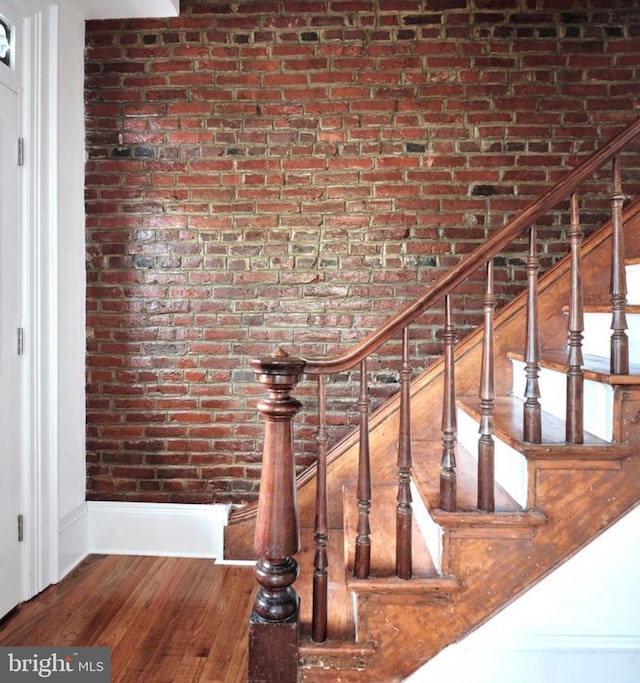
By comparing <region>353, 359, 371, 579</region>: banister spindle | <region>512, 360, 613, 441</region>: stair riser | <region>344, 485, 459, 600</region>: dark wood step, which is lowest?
<region>344, 485, 459, 600</region>: dark wood step

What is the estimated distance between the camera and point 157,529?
229 centimetres

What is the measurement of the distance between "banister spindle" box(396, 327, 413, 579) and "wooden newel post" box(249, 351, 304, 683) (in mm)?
313

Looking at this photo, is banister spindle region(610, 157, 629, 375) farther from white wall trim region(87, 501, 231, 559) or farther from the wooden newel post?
white wall trim region(87, 501, 231, 559)

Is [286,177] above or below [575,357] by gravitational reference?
above

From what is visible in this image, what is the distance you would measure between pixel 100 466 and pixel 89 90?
1.91 metres

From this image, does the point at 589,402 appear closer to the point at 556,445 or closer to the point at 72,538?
the point at 556,445

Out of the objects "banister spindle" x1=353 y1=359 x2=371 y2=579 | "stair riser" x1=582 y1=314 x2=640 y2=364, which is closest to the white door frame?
"banister spindle" x1=353 y1=359 x2=371 y2=579

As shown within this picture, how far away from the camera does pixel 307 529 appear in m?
2.20

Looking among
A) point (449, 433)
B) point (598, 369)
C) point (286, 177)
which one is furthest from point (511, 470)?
point (286, 177)

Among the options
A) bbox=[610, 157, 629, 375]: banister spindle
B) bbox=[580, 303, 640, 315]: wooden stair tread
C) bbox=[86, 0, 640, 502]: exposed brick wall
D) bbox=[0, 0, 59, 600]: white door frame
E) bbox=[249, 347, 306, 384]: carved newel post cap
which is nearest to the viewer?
bbox=[249, 347, 306, 384]: carved newel post cap

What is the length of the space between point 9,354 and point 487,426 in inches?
74.0

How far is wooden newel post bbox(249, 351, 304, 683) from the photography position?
1293mm

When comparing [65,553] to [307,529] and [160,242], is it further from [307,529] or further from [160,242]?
[160,242]

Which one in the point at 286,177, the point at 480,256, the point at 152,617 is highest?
the point at 286,177
